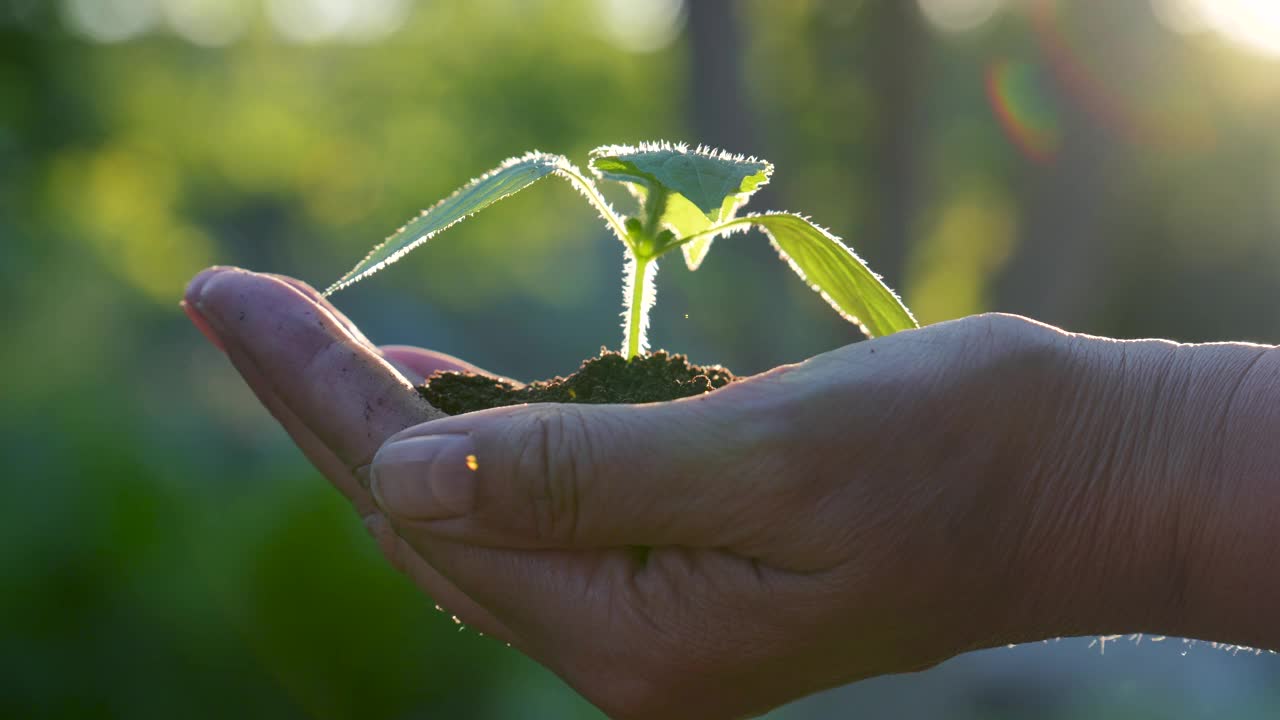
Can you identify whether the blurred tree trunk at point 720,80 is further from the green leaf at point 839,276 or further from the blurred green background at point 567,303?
the green leaf at point 839,276

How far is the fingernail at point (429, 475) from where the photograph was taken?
1539mm

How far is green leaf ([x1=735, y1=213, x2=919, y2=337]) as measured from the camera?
74.7 inches

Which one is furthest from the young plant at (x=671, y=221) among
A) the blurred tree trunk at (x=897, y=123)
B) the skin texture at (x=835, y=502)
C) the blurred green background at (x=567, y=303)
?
the blurred tree trunk at (x=897, y=123)

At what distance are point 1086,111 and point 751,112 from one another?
7.91ft

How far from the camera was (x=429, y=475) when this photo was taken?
5.06 feet

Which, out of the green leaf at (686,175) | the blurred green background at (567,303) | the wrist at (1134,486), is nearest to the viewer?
the green leaf at (686,175)

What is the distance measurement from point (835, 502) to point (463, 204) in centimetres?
78

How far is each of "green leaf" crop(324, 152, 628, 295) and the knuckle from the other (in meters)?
0.34

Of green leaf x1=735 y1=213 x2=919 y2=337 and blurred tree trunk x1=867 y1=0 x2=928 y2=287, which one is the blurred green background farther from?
green leaf x1=735 y1=213 x2=919 y2=337

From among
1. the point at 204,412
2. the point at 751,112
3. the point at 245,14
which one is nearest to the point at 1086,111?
the point at 751,112

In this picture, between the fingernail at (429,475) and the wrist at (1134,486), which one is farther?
the wrist at (1134,486)

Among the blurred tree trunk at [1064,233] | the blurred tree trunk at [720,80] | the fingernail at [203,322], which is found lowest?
the fingernail at [203,322]

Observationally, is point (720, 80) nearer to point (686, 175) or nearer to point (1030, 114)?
point (1030, 114)

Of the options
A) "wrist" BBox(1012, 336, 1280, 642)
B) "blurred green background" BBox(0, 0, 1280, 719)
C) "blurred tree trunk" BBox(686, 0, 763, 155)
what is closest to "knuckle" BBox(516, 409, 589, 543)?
"wrist" BBox(1012, 336, 1280, 642)
